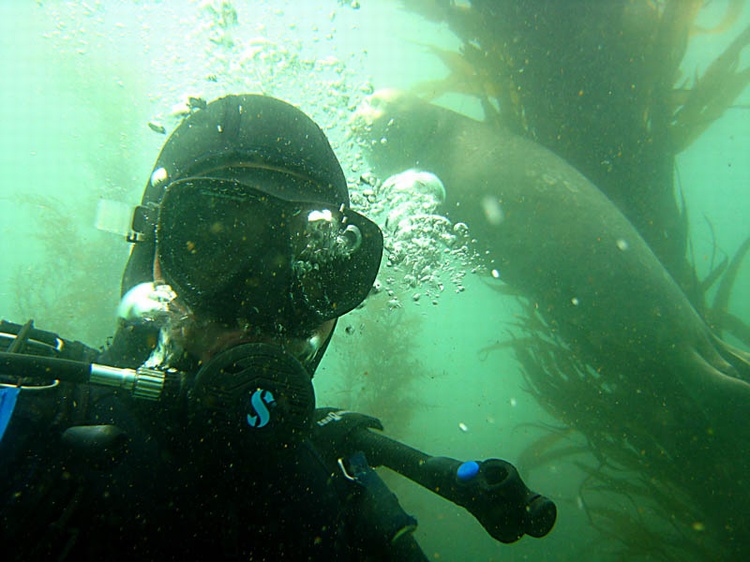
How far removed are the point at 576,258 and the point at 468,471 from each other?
376cm

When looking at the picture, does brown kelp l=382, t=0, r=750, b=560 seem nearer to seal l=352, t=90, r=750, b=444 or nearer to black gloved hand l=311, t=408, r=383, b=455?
seal l=352, t=90, r=750, b=444

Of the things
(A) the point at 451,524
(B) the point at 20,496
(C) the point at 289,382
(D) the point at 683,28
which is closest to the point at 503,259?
(D) the point at 683,28

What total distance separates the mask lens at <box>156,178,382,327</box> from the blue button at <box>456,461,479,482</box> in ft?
3.27

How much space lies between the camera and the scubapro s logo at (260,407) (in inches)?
58.1

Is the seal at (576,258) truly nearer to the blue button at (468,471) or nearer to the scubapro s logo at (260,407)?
the blue button at (468,471)

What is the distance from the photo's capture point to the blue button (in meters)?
1.85

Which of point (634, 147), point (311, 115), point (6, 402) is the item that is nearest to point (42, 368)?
point (6, 402)

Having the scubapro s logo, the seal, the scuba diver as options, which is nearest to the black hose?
the scuba diver

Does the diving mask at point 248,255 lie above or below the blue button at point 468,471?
above

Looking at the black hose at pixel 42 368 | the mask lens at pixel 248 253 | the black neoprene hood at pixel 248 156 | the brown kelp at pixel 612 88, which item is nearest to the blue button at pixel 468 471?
the mask lens at pixel 248 253

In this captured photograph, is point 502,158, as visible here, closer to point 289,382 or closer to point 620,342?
point 620,342

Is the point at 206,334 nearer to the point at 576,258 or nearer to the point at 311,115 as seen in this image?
the point at 576,258

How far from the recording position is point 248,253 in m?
1.82

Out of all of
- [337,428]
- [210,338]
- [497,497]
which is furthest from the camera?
[337,428]
